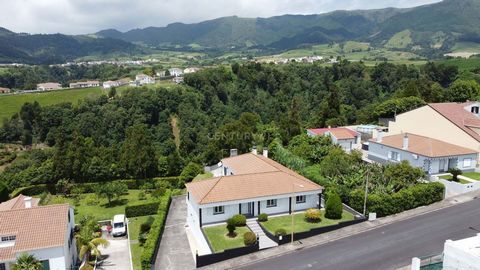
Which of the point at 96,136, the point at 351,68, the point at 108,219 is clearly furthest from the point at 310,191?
the point at 351,68

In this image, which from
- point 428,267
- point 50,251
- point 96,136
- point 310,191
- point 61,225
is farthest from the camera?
point 96,136

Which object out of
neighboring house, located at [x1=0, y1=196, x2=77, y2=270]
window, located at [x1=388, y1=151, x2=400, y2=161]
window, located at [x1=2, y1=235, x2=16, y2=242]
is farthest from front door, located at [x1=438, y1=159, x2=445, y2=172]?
window, located at [x1=2, y1=235, x2=16, y2=242]

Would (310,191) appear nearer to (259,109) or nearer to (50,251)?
(50,251)

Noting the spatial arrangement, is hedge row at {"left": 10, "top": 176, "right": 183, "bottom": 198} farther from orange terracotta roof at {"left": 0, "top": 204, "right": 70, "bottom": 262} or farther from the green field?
the green field

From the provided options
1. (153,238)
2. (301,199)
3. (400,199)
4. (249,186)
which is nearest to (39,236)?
(153,238)

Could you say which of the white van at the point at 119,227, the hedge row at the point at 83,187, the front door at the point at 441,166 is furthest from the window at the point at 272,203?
the hedge row at the point at 83,187

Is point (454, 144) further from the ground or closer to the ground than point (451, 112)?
closer to the ground

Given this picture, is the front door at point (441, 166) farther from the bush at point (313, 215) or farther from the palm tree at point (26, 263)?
the palm tree at point (26, 263)
